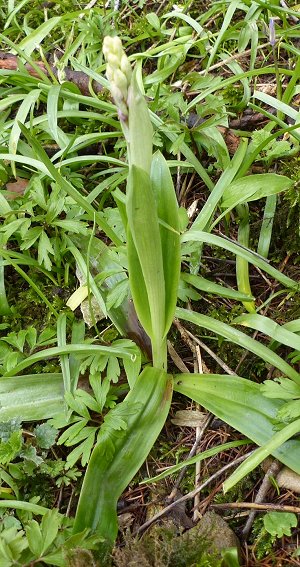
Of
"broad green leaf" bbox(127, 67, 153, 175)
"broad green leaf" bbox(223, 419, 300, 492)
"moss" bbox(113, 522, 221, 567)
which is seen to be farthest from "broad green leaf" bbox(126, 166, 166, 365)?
"moss" bbox(113, 522, 221, 567)

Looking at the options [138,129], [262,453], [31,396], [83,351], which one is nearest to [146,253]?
[138,129]

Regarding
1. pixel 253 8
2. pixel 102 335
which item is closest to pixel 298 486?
pixel 102 335

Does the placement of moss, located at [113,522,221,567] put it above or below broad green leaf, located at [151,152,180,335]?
below

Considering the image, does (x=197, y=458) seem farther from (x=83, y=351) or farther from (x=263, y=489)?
(x=83, y=351)

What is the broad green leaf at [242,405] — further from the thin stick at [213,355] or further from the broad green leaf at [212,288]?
the broad green leaf at [212,288]

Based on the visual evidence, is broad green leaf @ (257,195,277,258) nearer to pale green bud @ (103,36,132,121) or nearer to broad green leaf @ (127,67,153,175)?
broad green leaf @ (127,67,153,175)

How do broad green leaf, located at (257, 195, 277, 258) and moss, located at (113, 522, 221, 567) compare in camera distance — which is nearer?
moss, located at (113, 522, 221, 567)

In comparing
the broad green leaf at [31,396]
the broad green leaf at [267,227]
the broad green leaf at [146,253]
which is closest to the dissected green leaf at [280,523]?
the broad green leaf at [146,253]
